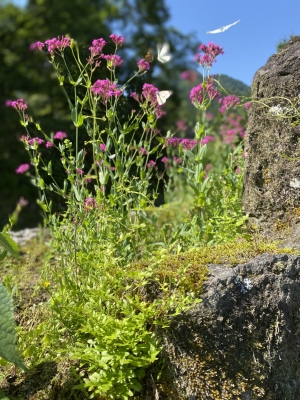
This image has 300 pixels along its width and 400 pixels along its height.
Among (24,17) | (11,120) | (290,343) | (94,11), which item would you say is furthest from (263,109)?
(94,11)

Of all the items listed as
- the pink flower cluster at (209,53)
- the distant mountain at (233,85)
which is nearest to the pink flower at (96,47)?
the pink flower cluster at (209,53)

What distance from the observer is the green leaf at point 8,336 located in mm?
1847

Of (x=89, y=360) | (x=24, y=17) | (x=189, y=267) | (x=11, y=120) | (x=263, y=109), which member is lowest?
(x=89, y=360)

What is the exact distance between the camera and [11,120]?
1159 cm

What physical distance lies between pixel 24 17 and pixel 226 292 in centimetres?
1226

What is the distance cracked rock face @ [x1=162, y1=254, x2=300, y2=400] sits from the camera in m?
2.06

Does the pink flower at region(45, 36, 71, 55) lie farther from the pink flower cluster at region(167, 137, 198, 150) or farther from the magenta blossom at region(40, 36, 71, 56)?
the pink flower cluster at region(167, 137, 198, 150)

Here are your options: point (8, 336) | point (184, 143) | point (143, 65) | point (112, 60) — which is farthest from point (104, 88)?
point (8, 336)

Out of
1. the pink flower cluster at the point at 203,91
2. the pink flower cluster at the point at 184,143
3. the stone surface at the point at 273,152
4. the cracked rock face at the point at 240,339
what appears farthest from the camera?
the pink flower cluster at the point at 184,143

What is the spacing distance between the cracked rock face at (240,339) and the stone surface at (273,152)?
0.62 meters

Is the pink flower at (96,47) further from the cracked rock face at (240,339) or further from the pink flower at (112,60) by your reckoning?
the cracked rock face at (240,339)

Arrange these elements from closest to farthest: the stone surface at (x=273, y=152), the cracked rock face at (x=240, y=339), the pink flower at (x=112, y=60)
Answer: the cracked rock face at (x=240, y=339) < the pink flower at (x=112, y=60) < the stone surface at (x=273, y=152)

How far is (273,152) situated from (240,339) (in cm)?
121

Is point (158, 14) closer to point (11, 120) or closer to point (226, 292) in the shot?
point (11, 120)
